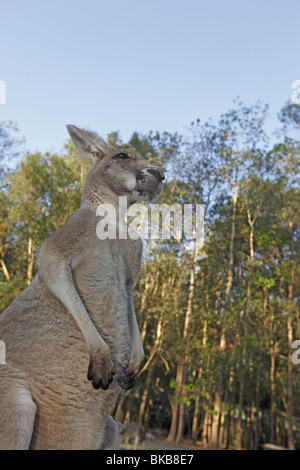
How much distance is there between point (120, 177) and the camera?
2.38 metres

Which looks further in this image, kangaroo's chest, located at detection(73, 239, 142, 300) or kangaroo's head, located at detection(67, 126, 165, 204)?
kangaroo's head, located at detection(67, 126, 165, 204)

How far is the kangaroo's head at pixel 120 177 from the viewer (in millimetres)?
2371

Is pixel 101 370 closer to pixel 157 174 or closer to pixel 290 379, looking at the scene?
pixel 157 174

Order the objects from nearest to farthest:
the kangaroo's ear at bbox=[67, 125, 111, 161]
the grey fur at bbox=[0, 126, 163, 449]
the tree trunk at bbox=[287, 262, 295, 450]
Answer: the grey fur at bbox=[0, 126, 163, 449] → the kangaroo's ear at bbox=[67, 125, 111, 161] → the tree trunk at bbox=[287, 262, 295, 450]

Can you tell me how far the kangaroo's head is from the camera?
2371 mm

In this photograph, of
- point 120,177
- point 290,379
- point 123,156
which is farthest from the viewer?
point 290,379

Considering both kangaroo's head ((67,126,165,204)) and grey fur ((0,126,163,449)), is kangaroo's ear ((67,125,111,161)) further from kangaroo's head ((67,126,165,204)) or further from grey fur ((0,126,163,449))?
grey fur ((0,126,163,449))

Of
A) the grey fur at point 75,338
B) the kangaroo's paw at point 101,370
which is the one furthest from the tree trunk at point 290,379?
the kangaroo's paw at point 101,370

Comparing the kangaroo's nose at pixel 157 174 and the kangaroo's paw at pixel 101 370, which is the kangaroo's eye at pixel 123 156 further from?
the kangaroo's paw at pixel 101 370

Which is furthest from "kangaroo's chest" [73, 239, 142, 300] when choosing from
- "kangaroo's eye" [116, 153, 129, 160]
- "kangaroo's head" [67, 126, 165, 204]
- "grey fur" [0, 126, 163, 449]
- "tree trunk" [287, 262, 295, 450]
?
"tree trunk" [287, 262, 295, 450]

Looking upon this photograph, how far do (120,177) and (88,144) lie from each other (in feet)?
1.06

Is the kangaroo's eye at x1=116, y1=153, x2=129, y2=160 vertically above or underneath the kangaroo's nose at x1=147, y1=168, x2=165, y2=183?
above

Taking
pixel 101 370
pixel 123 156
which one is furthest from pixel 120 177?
pixel 101 370

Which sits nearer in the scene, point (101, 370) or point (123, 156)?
point (101, 370)
